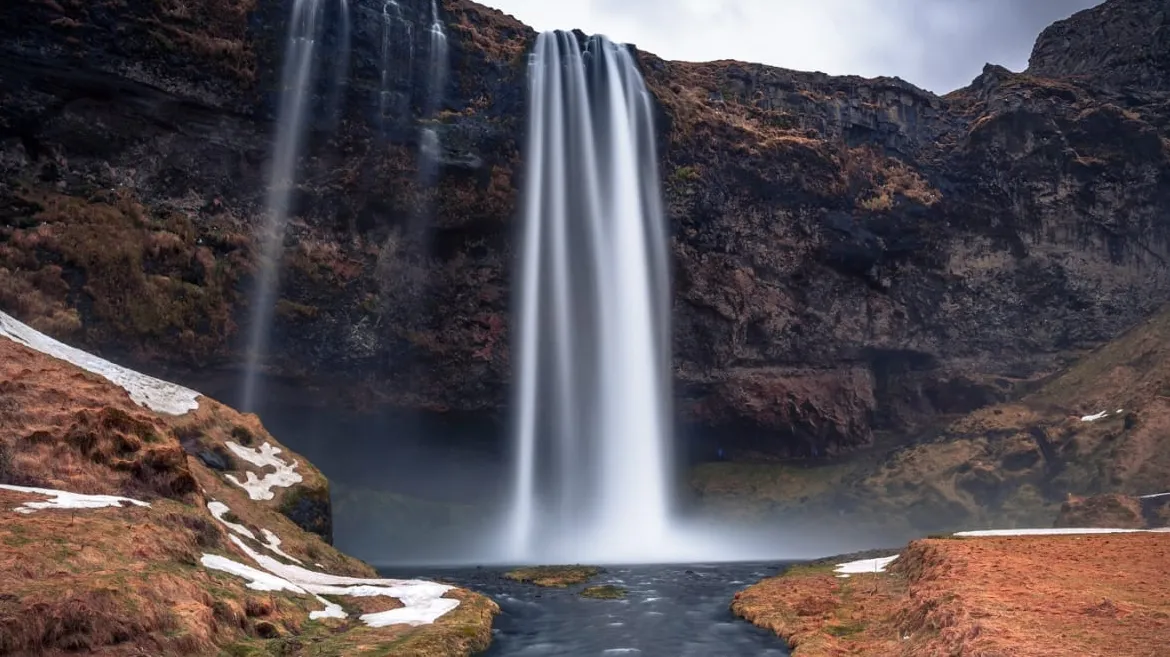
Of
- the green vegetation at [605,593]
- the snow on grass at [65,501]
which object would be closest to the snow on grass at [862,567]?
the green vegetation at [605,593]

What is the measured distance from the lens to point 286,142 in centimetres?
4325

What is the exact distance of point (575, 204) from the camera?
48938 millimetres

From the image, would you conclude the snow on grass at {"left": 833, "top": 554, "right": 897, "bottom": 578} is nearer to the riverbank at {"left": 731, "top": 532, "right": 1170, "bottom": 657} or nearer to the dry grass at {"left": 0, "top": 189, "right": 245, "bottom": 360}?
the riverbank at {"left": 731, "top": 532, "right": 1170, "bottom": 657}

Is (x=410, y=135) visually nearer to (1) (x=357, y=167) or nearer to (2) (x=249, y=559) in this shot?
(1) (x=357, y=167)

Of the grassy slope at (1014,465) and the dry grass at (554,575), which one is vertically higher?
the grassy slope at (1014,465)

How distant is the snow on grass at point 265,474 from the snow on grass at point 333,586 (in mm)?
3293

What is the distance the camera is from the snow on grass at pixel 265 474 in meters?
25.0

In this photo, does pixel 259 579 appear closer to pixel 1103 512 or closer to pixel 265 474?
pixel 265 474

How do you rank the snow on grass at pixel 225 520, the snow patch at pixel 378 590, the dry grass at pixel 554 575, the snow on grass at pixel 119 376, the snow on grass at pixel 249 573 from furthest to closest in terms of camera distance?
the dry grass at pixel 554 575 → the snow on grass at pixel 119 376 → the snow on grass at pixel 225 520 → the snow patch at pixel 378 590 → the snow on grass at pixel 249 573

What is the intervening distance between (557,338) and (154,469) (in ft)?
105

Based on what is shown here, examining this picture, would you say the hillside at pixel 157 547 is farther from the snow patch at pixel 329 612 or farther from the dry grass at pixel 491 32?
the dry grass at pixel 491 32

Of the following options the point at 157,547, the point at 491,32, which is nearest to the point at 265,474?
the point at 157,547

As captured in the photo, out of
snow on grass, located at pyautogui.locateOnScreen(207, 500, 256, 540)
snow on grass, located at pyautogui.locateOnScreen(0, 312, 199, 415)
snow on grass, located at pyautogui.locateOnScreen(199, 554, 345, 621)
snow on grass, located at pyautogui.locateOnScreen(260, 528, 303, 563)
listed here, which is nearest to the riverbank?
snow on grass, located at pyautogui.locateOnScreen(199, 554, 345, 621)

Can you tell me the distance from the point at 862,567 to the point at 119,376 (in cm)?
2554
